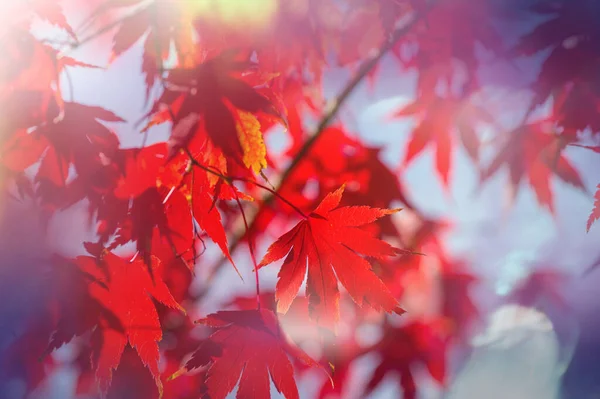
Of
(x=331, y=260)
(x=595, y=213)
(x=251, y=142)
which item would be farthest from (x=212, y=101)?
(x=595, y=213)

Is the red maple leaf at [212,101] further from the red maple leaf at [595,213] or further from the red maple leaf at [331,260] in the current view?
the red maple leaf at [595,213]

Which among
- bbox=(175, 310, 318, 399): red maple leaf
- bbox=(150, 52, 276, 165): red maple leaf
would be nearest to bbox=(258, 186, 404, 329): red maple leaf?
bbox=(175, 310, 318, 399): red maple leaf

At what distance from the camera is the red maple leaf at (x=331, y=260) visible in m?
0.69

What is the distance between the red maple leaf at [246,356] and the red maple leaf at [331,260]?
9 cm

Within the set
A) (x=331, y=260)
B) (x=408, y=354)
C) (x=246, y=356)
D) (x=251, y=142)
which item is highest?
(x=251, y=142)

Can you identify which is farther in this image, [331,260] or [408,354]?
[408,354]

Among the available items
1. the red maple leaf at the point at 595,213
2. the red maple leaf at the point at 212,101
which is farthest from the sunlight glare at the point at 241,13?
the red maple leaf at the point at 595,213

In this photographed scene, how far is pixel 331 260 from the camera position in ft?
2.50

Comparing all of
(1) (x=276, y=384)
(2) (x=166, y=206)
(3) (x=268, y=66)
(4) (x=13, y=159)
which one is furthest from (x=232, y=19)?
(1) (x=276, y=384)

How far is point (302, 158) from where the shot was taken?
1.23 metres

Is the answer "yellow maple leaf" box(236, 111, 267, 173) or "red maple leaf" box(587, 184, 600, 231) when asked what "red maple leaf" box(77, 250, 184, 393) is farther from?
"red maple leaf" box(587, 184, 600, 231)

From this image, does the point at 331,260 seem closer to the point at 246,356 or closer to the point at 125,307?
the point at 246,356

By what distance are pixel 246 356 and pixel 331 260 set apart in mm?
220

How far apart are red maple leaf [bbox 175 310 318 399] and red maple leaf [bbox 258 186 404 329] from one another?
0.09m
